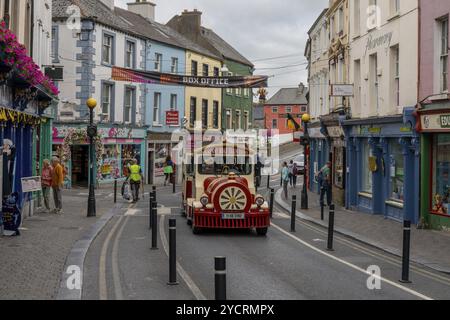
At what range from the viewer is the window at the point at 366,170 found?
24161 mm

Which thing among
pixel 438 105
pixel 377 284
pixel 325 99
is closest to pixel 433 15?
pixel 438 105

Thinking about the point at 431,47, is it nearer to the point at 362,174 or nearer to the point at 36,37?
the point at 362,174

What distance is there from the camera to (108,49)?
3703cm

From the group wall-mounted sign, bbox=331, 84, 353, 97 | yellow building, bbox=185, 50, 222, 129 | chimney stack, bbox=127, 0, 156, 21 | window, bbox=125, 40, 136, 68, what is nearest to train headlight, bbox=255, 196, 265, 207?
wall-mounted sign, bbox=331, 84, 353, 97

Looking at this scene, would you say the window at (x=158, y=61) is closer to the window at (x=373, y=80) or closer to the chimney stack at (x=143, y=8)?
the chimney stack at (x=143, y=8)

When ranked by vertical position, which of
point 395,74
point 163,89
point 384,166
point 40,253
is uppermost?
point 163,89

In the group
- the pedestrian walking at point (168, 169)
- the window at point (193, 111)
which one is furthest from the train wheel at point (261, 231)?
the window at point (193, 111)

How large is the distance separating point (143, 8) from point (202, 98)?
8.80 m

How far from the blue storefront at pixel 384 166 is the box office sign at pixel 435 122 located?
537 millimetres

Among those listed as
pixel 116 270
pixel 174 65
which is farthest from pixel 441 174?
pixel 174 65

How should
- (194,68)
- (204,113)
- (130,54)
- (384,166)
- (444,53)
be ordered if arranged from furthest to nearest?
(204,113) → (194,68) → (130,54) → (384,166) → (444,53)

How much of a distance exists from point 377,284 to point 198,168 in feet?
27.2

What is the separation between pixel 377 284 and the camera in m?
10.4

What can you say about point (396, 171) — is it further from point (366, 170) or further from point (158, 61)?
point (158, 61)
